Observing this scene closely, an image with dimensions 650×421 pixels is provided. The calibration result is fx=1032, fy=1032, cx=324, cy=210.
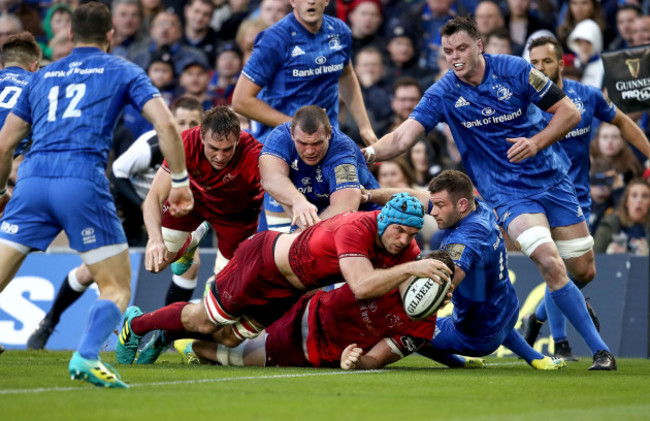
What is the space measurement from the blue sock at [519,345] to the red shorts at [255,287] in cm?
190

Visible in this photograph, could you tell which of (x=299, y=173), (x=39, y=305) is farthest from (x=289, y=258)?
(x=39, y=305)

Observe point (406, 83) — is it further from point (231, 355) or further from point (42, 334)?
point (231, 355)

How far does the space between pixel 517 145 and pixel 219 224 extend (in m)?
3.06

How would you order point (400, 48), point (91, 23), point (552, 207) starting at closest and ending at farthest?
point (91, 23) < point (552, 207) < point (400, 48)

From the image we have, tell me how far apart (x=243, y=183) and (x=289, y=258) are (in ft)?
5.79

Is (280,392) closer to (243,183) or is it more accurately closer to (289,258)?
(289,258)

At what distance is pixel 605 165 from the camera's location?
42.3 ft

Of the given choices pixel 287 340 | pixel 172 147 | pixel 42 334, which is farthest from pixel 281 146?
pixel 42 334

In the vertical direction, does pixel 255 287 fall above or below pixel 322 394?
above

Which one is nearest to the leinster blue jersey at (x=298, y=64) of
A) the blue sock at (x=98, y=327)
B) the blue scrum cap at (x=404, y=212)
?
the blue scrum cap at (x=404, y=212)

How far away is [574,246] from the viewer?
905cm

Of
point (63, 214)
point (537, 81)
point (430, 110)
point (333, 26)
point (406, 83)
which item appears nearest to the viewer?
point (63, 214)

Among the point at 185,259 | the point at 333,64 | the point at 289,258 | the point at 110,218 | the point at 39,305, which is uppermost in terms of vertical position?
the point at 333,64

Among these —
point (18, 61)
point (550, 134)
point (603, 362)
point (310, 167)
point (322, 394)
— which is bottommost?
point (603, 362)
